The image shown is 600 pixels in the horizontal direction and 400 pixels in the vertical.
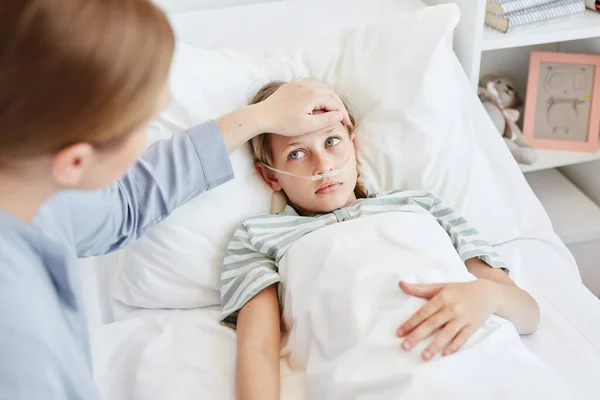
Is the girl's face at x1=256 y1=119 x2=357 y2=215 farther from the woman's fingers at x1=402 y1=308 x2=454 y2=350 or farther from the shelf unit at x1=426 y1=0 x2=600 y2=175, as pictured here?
the shelf unit at x1=426 y1=0 x2=600 y2=175

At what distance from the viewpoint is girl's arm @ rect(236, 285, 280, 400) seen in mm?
1114

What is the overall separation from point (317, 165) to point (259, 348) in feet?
1.19

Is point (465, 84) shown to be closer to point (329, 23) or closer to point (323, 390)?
point (329, 23)

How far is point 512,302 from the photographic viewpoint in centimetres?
119

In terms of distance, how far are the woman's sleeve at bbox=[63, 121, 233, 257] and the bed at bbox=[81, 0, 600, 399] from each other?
0.27 ft

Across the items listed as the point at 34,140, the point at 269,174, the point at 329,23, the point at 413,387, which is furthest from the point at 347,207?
the point at 34,140

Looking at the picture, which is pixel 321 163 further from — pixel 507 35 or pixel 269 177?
pixel 507 35

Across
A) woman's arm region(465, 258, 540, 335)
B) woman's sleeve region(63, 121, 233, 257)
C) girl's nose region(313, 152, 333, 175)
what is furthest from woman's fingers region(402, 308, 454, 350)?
woman's sleeve region(63, 121, 233, 257)

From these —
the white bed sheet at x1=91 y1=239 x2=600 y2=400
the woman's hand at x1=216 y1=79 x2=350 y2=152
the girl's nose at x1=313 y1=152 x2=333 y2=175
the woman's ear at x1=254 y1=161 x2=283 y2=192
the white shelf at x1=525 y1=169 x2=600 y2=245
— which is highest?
the woman's hand at x1=216 y1=79 x2=350 y2=152

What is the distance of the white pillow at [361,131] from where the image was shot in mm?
1340

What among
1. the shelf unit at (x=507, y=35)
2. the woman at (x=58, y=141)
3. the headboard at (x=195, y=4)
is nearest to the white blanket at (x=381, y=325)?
the woman at (x=58, y=141)

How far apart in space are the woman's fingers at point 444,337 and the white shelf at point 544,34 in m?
0.91

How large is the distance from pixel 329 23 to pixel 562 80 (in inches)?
27.9

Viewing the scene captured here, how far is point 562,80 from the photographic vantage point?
1935 millimetres
